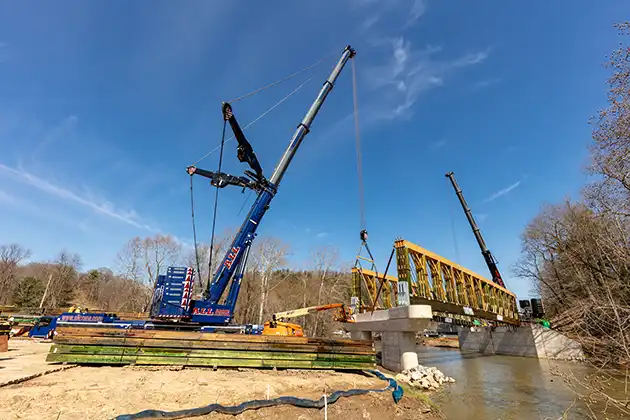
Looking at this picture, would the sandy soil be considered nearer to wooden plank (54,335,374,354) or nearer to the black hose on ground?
wooden plank (54,335,374,354)

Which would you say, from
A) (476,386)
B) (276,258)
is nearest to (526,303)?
(476,386)

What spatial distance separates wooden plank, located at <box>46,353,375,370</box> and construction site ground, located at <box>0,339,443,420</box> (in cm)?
29

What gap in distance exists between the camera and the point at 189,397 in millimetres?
7902

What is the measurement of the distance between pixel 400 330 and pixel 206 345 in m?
9.68

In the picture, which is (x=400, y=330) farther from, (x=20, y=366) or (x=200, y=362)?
(x=20, y=366)

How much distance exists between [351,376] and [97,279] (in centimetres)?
8268

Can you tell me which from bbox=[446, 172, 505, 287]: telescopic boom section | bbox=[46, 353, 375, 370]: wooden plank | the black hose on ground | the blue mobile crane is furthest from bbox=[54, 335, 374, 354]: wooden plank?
bbox=[446, 172, 505, 287]: telescopic boom section

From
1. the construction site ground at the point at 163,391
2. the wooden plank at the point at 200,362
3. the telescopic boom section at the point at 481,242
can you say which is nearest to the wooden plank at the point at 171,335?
the wooden plank at the point at 200,362

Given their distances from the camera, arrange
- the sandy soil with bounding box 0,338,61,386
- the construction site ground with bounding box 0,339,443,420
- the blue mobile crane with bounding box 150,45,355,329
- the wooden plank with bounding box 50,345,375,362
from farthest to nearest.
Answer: the blue mobile crane with bounding box 150,45,355,329 → the wooden plank with bounding box 50,345,375,362 → the sandy soil with bounding box 0,338,61,386 → the construction site ground with bounding box 0,339,443,420

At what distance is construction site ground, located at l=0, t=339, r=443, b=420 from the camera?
22.1 ft

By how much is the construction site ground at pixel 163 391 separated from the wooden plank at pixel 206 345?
→ 0.87m

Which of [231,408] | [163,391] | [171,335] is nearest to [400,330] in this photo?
[171,335]

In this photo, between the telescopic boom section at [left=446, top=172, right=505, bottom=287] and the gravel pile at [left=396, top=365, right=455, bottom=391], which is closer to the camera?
the gravel pile at [left=396, top=365, right=455, bottom=391]

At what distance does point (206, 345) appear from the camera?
40.4 ft
